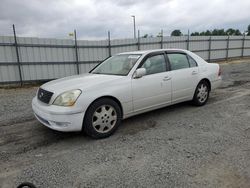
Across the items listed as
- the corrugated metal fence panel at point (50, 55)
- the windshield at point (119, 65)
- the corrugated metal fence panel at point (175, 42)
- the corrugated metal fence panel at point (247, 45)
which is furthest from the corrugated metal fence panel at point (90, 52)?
the corrugated metal fence panel at point (247, 45)

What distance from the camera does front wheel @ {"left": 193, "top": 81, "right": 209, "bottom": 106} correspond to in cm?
550

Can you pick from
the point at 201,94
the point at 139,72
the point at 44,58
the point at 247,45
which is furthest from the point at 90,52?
the point at 247,45

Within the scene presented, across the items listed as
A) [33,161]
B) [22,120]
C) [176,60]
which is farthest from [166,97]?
[22,120]

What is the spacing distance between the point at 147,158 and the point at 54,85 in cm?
215

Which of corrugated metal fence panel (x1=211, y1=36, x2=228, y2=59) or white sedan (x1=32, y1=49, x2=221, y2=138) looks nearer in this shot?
white sedan (x1=32, y1=49, x2=221, y2=138)

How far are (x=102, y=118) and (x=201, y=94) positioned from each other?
2922 mm

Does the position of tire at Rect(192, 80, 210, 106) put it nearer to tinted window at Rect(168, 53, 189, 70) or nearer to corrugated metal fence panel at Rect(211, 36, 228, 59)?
tinted window at Rect(168, 53, 189, 70)

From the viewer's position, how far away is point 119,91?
400 cm

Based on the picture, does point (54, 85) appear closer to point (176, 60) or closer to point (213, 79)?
point (176, 60)

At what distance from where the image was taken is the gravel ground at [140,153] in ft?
8.80

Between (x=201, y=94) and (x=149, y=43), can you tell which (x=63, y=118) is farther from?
(x=149, y=43)

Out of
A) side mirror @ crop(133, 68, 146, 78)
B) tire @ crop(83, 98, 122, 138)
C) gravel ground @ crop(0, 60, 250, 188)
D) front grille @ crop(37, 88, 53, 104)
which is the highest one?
side mirror @ crop(133, 68, 146, 78)

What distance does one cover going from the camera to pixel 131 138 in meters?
3.88

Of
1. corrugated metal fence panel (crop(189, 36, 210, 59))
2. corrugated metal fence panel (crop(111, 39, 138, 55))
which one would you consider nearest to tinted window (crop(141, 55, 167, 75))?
corrugated metal fence panel (crop(111, 39, 138, 55))
